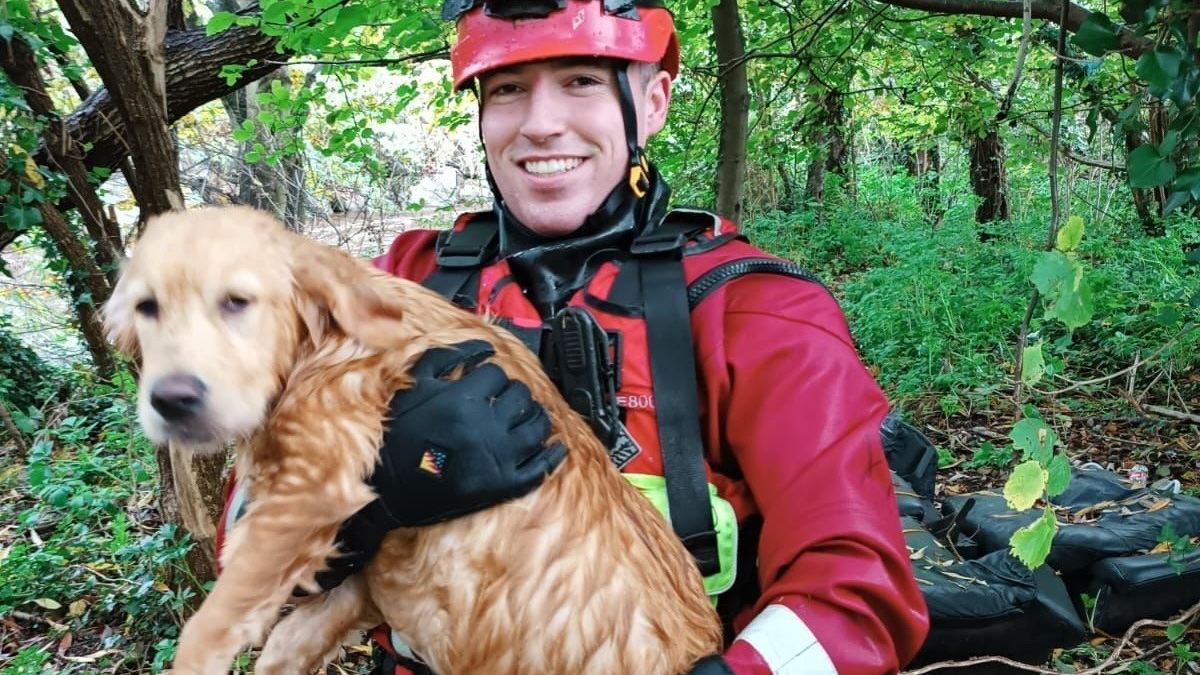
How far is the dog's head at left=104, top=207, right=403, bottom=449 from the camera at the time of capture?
1.76 m

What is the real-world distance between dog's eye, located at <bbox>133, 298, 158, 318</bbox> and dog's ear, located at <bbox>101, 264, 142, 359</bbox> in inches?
1.7

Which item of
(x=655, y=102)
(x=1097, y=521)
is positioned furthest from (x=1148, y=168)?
(x=1097, y=521)

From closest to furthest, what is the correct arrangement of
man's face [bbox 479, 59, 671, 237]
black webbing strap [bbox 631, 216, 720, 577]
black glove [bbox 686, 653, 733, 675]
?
black glove [bbox 686, 653, 733, 675] → black webbing strap [bbox 631, 216, 720, 577] → man's face [bbox 479, 59, 671, 237]

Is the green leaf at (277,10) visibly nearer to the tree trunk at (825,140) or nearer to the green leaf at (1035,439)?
the green leaf at (1035,439)

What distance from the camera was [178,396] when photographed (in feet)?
5.69

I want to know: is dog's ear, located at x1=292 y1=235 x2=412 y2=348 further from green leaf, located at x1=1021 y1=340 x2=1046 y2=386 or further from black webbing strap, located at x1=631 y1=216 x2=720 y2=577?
green leaf, located at x1=1021 y1=340 x2=1046 y2=386

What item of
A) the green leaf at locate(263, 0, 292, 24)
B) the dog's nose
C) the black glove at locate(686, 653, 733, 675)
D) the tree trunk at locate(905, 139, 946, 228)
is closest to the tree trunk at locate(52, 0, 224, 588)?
the green leaf at locate(263, 0, 292, 24)

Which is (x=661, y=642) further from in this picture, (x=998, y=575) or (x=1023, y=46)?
(x=998, y=575)

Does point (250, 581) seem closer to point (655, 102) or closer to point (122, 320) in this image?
point (122, 320)

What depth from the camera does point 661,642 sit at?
2.02 meters

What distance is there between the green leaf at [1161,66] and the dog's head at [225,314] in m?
2.56

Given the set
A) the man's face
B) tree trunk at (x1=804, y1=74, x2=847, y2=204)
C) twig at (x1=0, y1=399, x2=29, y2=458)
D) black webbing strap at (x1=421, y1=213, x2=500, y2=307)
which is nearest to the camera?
the man's face

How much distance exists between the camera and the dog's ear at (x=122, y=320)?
190 centimetres

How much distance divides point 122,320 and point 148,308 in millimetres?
261
